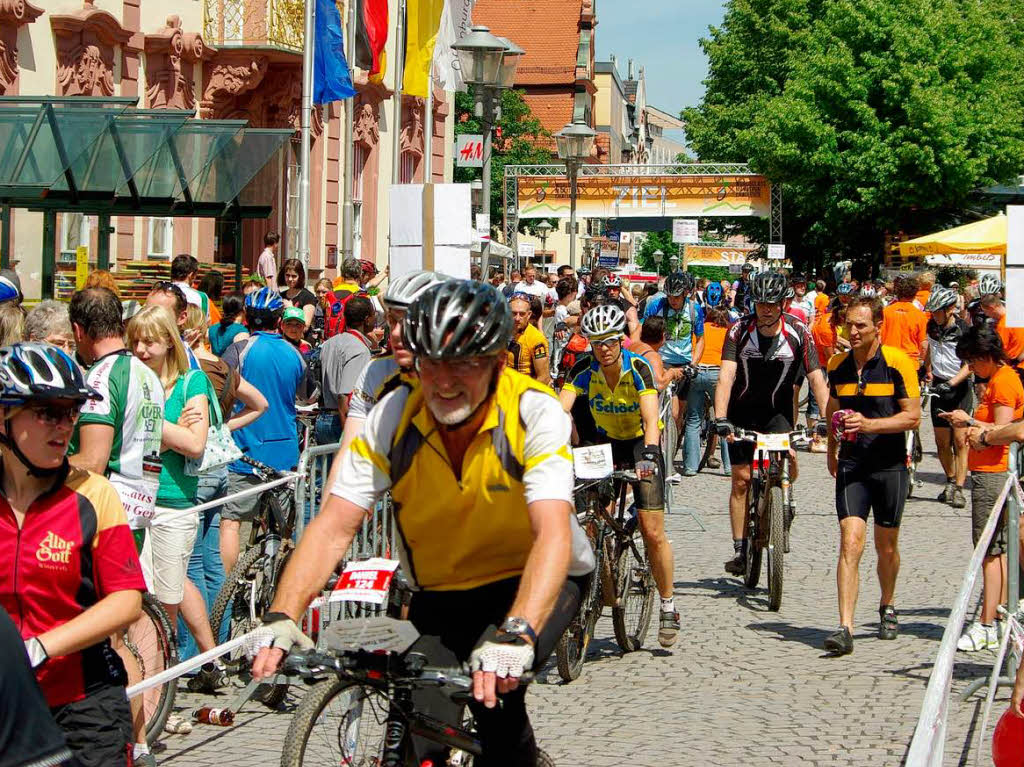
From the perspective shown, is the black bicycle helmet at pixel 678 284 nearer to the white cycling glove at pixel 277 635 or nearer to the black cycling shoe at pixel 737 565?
the black cycling shoe at pixel 737 565

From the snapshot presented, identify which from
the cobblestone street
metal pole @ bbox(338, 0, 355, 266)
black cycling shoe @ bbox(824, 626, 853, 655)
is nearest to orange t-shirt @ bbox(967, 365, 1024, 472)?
the cobblestone street

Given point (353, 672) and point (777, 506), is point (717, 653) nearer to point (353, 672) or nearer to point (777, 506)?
point (777, 506)

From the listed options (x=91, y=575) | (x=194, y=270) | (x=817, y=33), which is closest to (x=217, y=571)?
(x=91, y=575)

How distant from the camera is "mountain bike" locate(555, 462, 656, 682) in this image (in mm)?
8609

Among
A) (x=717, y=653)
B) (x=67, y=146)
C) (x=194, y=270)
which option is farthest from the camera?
(x=67, y=146)

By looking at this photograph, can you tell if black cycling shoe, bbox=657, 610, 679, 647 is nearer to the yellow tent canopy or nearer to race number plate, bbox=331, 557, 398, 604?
race number plate, bbox=331, 557, 398, 604

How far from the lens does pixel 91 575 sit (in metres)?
4.07

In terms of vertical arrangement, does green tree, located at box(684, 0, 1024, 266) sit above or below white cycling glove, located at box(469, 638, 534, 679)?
above

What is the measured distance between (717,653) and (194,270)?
5838mm

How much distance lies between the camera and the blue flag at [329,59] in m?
26.1

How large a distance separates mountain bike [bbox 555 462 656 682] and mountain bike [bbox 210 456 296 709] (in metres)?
1.50

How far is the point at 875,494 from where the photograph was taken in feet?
31.4

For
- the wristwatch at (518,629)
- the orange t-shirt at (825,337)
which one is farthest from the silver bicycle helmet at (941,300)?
the wristwatch at (518,629)

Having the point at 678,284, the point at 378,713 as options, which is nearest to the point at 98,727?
the point at 378,713
